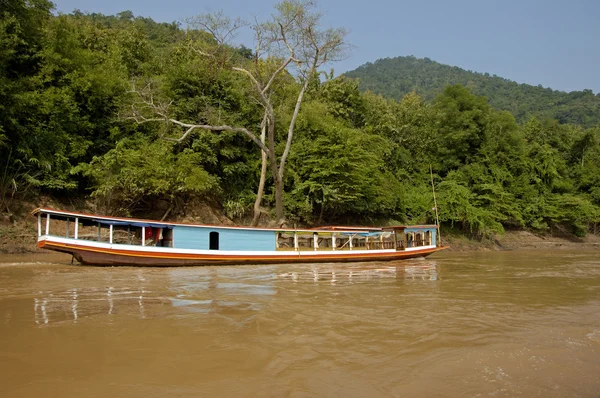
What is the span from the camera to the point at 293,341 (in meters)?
5.32

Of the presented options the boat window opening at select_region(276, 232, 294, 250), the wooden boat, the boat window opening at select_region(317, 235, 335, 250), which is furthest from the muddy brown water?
the boat window opening at select_region(317, 235, 335, 250)

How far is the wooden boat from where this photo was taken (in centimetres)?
1390

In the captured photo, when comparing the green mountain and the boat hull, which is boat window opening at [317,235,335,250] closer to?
the boat hull

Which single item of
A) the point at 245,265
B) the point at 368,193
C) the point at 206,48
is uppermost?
the point at 206,48

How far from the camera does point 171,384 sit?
3855 mm

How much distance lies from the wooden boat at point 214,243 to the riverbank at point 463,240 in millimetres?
848

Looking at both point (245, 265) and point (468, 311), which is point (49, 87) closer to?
point (245, 265)

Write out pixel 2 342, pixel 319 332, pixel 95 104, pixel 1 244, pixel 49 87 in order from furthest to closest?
1. pixel 95 104
2. pixel 49 87
3. pixel 1 244
4. pixel 319 332
5. pixel 2 342

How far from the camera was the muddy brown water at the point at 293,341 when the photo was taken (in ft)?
12.9

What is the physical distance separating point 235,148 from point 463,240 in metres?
17.5

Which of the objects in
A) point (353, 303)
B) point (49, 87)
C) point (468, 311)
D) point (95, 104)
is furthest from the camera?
point (95, 104)

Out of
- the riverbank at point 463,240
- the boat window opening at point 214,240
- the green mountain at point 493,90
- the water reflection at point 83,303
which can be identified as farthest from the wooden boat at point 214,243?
the green mountain at point 493,90

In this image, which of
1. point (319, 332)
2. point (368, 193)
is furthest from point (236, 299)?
point (368, 193)

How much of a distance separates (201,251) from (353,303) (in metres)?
8.87
